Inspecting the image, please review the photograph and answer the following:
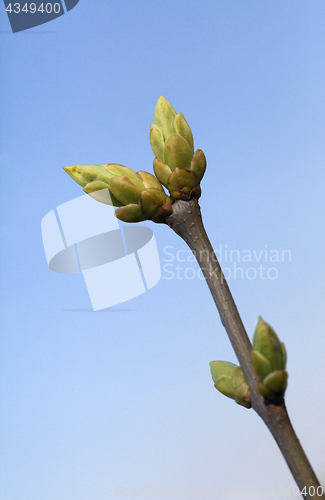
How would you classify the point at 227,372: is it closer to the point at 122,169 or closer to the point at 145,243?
the point at 122,169

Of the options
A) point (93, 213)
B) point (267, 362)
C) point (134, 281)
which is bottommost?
point (267, 362)

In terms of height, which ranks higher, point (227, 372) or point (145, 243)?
point (145, 243)

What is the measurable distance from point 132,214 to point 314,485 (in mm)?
304

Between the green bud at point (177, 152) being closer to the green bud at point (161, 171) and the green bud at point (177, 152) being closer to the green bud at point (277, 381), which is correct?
the green bud at point (161, 171)

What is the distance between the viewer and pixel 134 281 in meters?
1.08

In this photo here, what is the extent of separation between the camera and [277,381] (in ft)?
1.10

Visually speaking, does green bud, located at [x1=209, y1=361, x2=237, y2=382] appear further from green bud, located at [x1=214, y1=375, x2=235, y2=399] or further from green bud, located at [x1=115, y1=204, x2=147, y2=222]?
green bud, located at [x1=115, y1=204, x2=147, y2=222]

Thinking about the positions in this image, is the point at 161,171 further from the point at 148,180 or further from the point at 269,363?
the point at 269,363

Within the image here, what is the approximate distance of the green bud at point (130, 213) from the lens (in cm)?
42

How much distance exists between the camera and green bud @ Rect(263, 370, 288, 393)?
334 millimetres

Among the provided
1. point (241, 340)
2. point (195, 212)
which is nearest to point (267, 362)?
point (241, 340)

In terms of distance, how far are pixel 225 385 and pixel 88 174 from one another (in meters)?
0.27
